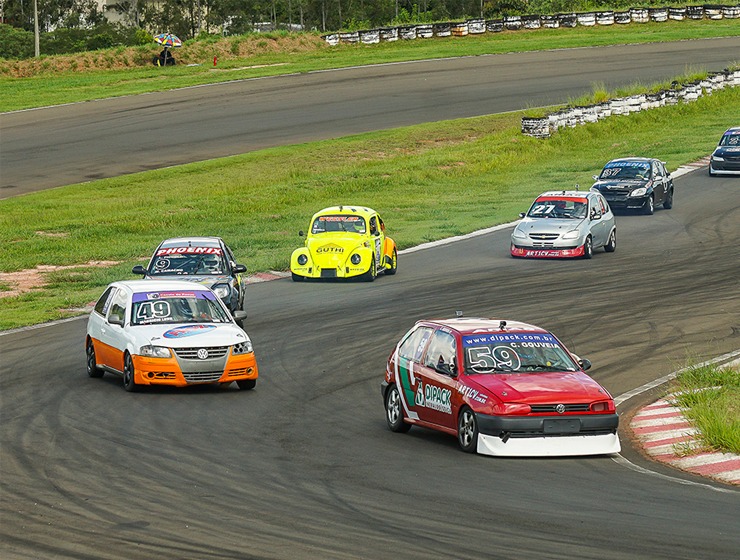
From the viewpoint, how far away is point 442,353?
14727mm

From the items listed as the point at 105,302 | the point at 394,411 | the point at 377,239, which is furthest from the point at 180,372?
the point at 377,239

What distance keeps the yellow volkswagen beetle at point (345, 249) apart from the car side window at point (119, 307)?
32.0 ft

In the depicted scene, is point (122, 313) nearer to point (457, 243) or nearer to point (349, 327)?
point (349, 327)

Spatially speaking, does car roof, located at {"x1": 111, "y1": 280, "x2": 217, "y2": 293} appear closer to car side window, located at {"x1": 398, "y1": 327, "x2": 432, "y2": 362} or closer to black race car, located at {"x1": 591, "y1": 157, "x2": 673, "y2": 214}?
car side window, located at {"x1": 398, "y1": 327, "x2": 432, "y2": 362}

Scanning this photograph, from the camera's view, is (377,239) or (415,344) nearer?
(415,344)

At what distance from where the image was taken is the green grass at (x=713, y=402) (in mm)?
13680

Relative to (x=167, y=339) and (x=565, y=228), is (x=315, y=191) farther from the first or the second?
(x=167, y=339)

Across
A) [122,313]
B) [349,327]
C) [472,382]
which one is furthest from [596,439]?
[349,327]

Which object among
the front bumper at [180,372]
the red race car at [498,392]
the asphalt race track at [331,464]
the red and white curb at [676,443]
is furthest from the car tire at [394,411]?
the front bumper at [180,372]

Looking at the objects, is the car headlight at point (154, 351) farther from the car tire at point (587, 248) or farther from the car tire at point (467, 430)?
the car tire at point (587, 248)

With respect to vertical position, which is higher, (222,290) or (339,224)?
(339,224)

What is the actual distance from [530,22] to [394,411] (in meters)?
70.6

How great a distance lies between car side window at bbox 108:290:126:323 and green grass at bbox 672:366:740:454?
780 centimetres

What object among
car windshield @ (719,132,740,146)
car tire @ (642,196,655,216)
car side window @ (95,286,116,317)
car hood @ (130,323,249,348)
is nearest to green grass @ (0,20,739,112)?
car windshield @ (719,132,740,146)
